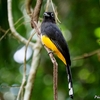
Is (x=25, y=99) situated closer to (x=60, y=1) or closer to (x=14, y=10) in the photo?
(x=14, y=10)

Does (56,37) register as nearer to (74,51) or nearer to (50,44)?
(50,44)

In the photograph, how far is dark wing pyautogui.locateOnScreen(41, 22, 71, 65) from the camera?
270 centimetres

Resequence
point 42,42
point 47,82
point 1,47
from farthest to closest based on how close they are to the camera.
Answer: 1. point 47,82
2. point 1,47
3. point 42,42

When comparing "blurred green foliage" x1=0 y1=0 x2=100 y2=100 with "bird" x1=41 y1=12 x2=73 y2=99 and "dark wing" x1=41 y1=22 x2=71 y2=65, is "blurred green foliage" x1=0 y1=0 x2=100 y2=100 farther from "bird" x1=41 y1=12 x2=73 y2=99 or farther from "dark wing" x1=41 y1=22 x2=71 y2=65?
"dark wing" x1=41 y1=22 x2=71 y2=65

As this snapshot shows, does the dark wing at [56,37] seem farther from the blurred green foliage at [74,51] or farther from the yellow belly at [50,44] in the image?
the blurred green foliage at [74,51]

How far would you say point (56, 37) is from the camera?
288 cm

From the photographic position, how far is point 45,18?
3211 mm

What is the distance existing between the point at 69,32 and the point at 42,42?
5.55 ft

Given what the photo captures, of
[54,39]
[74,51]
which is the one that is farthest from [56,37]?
[74,51]

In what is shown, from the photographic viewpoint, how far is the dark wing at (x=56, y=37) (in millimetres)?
2703

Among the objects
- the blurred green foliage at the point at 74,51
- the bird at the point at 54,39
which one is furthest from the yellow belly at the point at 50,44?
the blurred green foliage at the point at 74,51

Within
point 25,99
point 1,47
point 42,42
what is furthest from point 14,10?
point 25,99

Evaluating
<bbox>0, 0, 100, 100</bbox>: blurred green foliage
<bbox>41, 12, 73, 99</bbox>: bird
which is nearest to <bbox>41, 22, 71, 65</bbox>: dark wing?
<bbox>41, 12, 73, 99</bbox>: bird

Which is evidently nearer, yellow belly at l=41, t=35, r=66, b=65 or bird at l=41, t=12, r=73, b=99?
bird at l=41, t=12, r=73, b=99
